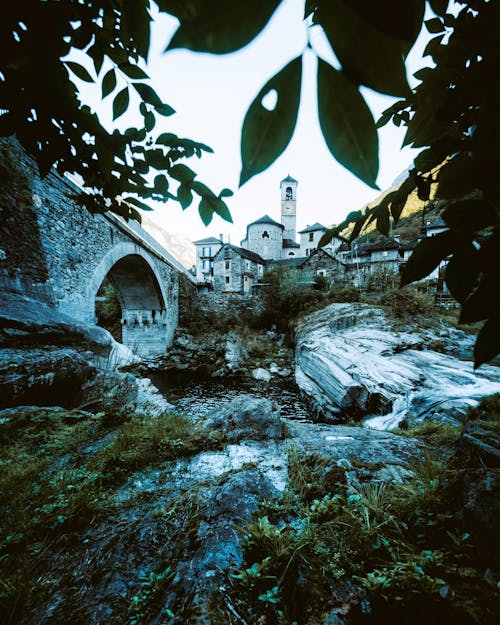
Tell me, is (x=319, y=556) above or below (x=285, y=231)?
below

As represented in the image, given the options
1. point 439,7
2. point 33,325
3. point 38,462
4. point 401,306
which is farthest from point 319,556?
point 401,306

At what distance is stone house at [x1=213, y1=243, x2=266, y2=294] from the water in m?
10.6

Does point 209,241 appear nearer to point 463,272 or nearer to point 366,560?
point 366,560

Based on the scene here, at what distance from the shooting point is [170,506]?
2080mm

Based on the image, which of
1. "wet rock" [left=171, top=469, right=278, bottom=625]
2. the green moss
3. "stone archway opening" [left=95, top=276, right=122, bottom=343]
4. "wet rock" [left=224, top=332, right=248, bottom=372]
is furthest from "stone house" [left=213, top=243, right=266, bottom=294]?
the green moss

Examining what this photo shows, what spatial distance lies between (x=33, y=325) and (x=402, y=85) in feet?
15.9

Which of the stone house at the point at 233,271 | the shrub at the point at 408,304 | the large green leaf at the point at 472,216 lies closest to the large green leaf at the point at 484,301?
the large green leaf at the point at 472,216

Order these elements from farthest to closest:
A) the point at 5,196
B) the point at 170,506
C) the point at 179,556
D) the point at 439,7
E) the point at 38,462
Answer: the point at 5,196, the point at 38,462, the point at 170,506, the point at 179,556, the point at 439,7

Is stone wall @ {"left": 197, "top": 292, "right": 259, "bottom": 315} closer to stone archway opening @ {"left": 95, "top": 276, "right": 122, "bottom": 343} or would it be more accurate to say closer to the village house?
stone archway opening @ {"left": 95, "top": 276, "right": 122, "bottom": 343}

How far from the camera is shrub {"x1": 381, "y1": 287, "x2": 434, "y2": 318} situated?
35.4 ft

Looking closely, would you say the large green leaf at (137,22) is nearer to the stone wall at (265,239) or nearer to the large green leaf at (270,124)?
the large green leaf at (270,124)

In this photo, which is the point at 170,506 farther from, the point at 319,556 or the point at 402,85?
the point at 402,85

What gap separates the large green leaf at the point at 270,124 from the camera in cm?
41

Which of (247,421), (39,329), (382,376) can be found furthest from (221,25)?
(382,376)
